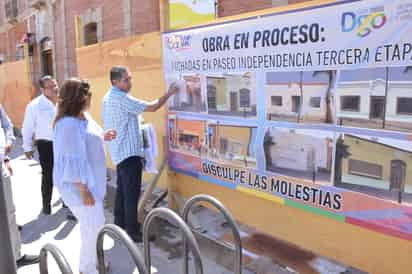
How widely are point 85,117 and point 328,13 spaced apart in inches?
76.9

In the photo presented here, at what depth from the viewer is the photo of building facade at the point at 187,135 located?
3971mm

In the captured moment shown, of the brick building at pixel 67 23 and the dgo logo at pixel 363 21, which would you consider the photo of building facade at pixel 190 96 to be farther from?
the brick building at pixel 67 23

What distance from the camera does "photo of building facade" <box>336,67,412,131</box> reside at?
2389mm

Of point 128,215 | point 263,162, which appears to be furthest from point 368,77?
point 128,215

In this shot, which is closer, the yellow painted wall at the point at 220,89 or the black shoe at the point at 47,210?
the yellow painted wall at the point at 220,89

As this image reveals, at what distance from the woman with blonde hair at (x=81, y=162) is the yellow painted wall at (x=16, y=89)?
412 inches

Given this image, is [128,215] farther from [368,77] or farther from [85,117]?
[368,77]

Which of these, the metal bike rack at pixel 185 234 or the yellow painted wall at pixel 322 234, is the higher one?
the metal bike rack at pixel 185 234

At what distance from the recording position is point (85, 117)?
2.97 metres

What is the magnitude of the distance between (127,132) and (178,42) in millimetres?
1090

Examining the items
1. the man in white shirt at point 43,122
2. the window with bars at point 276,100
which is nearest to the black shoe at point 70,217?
the man in white shirt at point 43,122

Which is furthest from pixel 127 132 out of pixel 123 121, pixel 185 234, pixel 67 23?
pixel 67 23

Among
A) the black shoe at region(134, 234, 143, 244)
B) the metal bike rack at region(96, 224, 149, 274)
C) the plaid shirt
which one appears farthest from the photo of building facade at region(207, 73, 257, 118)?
the metal bike rack at region(96, 224, 149, 274)

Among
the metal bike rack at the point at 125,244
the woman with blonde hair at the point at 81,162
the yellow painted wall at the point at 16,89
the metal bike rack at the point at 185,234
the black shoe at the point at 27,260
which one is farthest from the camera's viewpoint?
the yellow painted wall at the point at 16,89
